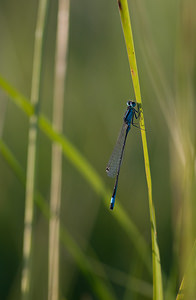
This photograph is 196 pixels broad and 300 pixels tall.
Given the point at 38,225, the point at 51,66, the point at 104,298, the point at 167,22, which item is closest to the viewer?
the point at 104,298

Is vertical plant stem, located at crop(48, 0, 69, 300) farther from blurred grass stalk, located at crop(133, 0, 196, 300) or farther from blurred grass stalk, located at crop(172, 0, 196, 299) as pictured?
blurred grass stalk, located at crop(172, 0, 196, 299)

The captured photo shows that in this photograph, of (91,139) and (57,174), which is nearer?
(57,174)

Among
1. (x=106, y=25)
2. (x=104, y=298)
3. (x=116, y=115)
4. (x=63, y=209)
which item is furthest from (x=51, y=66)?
(x=104, y=298)

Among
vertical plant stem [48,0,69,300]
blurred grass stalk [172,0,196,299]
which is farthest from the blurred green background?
blurred grass stalk [172,0,196,299]

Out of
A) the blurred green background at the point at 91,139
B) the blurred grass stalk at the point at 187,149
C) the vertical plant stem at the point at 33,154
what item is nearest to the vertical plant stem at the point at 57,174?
the vertical plant stem at the point at 33,154

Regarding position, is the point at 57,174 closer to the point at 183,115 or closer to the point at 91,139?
the point at 183,115

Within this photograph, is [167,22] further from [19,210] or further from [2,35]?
[19,210]

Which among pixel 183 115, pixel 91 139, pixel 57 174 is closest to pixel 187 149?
pixel 183 115

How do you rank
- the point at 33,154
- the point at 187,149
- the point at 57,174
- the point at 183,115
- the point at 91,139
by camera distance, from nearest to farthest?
the point at 187,149 < the point at 183,115 < the point at 33,154 < the point at 57,174 < the point at 91,139
